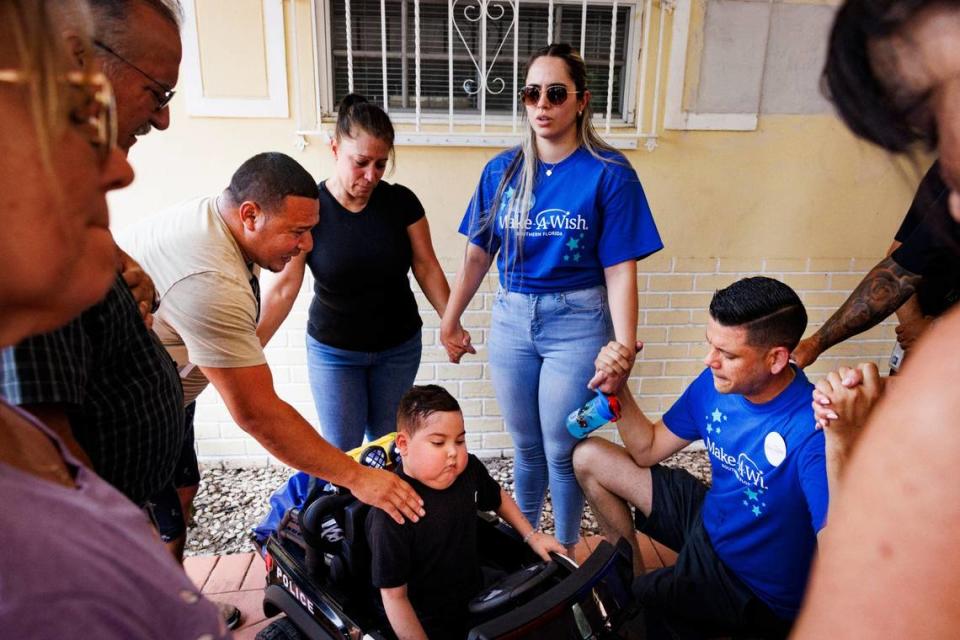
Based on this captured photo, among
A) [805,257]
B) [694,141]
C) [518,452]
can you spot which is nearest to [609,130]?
[694,141]

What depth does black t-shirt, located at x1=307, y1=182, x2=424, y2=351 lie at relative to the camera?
237 centimetres

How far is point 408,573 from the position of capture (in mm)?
1694

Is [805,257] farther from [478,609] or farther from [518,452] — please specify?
[478,609]

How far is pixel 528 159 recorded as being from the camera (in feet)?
7.61

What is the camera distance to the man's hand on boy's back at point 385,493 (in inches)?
64.8

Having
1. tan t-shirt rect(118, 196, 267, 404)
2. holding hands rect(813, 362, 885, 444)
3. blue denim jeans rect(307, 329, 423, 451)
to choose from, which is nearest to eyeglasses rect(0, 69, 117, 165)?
tan t-shirt rect(118, 196, 267, 404)

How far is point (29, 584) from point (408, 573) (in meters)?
1.33

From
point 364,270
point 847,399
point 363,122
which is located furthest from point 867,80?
point 364,270

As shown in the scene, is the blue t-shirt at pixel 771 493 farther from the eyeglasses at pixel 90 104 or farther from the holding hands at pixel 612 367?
the eyeglasses at pixel 90 104

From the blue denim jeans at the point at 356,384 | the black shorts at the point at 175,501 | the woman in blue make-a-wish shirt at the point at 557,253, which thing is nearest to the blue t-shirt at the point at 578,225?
the woman in blue make-a-wish shirt at the point at 557,253

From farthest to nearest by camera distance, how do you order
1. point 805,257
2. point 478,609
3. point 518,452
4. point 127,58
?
point 805,257, point 518,452, point 478,609, point 127,58

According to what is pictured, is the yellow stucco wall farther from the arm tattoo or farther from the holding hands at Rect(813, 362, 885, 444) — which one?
the holding hands at Rect(813, 362, 885, 444)

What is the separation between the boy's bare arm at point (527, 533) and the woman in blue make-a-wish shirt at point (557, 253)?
401 millimetres

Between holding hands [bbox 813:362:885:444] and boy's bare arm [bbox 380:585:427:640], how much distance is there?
114 centimetres
